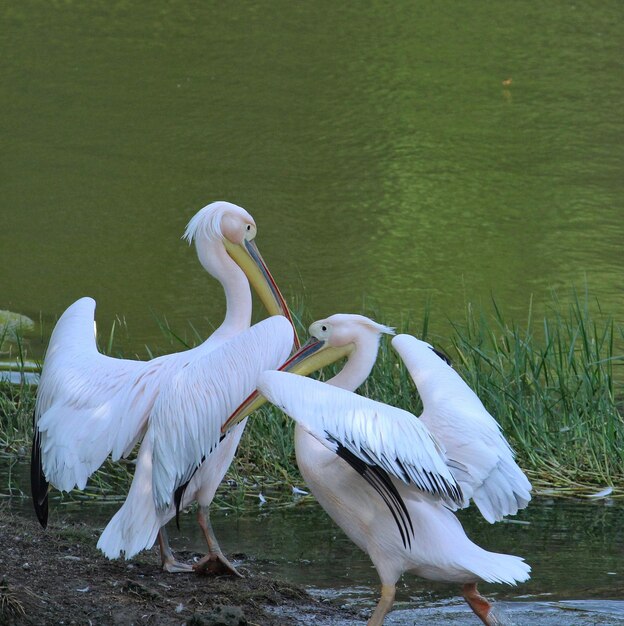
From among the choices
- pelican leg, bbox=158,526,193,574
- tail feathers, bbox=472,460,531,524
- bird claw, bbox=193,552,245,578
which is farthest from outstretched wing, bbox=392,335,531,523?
pelican leg, bbox=158,526,193,574

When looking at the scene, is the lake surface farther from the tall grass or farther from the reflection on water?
the reflection on water

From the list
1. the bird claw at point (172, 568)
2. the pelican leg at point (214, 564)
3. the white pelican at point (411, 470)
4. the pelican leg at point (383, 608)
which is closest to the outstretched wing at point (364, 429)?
the white pelican at point (411, 470)

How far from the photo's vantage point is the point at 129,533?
3.76m

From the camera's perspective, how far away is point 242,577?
13.1ft

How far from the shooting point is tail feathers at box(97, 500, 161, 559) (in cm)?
371

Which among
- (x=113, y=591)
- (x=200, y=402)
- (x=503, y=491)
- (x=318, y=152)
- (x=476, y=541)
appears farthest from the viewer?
(x=318, y=152)

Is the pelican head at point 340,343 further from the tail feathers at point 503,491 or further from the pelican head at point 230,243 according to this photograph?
the tail feathers at point 503,491

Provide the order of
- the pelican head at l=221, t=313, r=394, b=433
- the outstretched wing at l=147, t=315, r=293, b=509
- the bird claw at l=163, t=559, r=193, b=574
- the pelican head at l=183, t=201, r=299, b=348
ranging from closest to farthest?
the outstretched wing at l=147, t=315, r=293, b=509, the pelican head at l=221, t=313, r=394, b=433, the bird claw at l=163, t=559, r=193, b=574, the pelican head at l=183, t=201, r=299, b=348

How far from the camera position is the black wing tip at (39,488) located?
4016 millimetres

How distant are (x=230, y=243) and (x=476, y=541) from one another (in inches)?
54.5

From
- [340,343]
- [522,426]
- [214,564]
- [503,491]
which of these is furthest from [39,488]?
[522,426]

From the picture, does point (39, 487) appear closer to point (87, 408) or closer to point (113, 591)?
point (87, 408)

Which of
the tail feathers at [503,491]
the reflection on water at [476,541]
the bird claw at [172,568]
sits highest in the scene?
the tail feathers at [503,491]

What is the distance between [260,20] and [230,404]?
10440 mm
